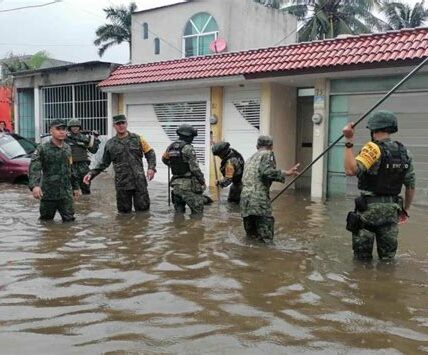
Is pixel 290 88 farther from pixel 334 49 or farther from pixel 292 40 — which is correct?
pixel 292 40

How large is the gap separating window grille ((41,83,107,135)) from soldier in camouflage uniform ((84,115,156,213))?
9.71 m

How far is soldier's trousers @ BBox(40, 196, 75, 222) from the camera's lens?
8055 millimetres

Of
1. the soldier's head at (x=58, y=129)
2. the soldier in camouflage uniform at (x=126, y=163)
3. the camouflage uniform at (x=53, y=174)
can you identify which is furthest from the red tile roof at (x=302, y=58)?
the camouflage uniform at (x=53, y=174)

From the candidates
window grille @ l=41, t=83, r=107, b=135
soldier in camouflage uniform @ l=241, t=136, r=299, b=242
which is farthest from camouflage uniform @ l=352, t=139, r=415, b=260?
window grille @ l=41, t=83, r=107, b=135

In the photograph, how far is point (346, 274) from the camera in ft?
17.4

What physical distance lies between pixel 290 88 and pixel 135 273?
32.4 feet

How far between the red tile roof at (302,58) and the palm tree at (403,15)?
84.7 feet

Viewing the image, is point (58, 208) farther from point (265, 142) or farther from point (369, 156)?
point (369, 156)

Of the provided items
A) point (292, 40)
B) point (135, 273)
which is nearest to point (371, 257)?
point (135, 273)

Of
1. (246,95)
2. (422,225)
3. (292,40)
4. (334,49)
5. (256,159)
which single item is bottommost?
(422,225)

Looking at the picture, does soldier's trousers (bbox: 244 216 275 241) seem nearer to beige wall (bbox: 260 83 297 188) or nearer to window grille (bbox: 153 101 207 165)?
beige wall (bbox: 260 83 297 188)

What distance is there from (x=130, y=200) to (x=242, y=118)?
234 inches

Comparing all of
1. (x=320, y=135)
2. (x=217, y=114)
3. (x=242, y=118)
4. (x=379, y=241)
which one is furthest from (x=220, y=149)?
(x=217, y=114)

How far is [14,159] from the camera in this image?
1434 cm
